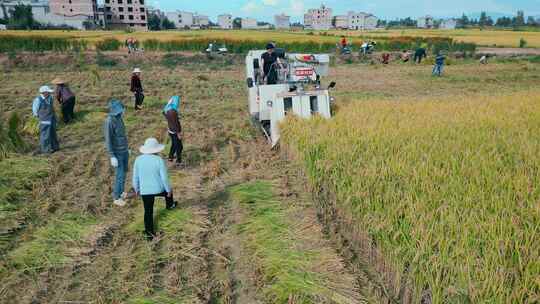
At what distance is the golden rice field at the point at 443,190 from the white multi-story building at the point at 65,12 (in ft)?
250

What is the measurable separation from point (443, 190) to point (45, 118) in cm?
728

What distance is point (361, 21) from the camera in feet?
447

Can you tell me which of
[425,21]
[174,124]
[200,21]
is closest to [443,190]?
[174,124]

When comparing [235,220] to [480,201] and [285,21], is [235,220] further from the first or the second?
[285,21]

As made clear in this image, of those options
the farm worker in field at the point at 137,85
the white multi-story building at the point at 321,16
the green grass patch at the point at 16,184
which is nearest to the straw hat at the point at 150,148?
the green grass patch at the point at 16,184

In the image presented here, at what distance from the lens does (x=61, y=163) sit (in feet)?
23.5

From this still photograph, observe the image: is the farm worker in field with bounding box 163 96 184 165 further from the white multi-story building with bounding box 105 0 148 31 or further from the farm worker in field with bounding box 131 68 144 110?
the white multi-story building with bounding box 105 0 148 31

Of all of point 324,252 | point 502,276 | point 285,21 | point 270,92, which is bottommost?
point 324,252

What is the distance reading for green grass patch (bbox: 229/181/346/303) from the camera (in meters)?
3.46

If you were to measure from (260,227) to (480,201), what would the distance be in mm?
2478

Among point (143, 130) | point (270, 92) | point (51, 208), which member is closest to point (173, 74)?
point (143, 130)

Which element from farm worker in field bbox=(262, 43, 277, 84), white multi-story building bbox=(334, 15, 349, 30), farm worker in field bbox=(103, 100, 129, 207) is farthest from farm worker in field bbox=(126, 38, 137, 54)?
white multi-story building bbox=(334, 15, 349, 30)

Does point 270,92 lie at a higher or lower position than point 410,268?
higher

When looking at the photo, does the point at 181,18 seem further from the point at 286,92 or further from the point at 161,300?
the point at 161,300
